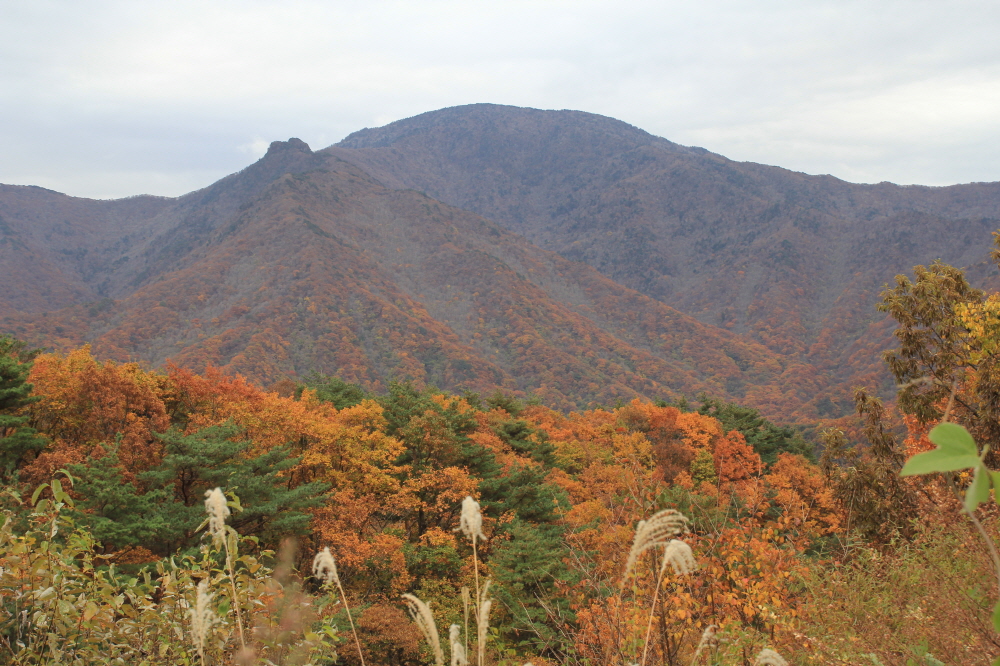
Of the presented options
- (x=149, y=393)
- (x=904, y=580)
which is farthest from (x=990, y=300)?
(x=149, y=393)

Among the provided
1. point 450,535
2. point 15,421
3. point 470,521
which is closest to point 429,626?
point 470,521

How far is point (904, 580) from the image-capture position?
20.6 ft

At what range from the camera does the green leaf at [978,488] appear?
2.39 ft

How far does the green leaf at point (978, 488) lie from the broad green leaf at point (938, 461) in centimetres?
1

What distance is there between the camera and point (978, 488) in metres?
0.78

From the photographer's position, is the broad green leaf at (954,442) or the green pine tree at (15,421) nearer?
the broad green leaf at (954,442)

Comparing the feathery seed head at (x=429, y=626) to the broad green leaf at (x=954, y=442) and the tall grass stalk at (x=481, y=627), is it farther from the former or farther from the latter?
the broad green leaf at (x=954, y=442)

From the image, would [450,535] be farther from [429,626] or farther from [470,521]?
[429,626]

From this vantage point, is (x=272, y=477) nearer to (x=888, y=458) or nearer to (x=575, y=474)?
(x=888, y=458)

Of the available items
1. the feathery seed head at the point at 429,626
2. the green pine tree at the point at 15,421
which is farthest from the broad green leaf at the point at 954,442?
the green pine tree at the point at 15,421

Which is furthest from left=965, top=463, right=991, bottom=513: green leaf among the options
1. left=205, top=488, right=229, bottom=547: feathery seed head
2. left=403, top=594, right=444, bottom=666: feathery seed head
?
left=205, top=488, right=229, bottom=547: feathery seed head

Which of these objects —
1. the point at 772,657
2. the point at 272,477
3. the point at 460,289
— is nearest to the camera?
the point at 772,657

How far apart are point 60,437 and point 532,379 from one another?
5012 inches

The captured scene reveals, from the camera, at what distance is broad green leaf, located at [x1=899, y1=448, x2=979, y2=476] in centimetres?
75
